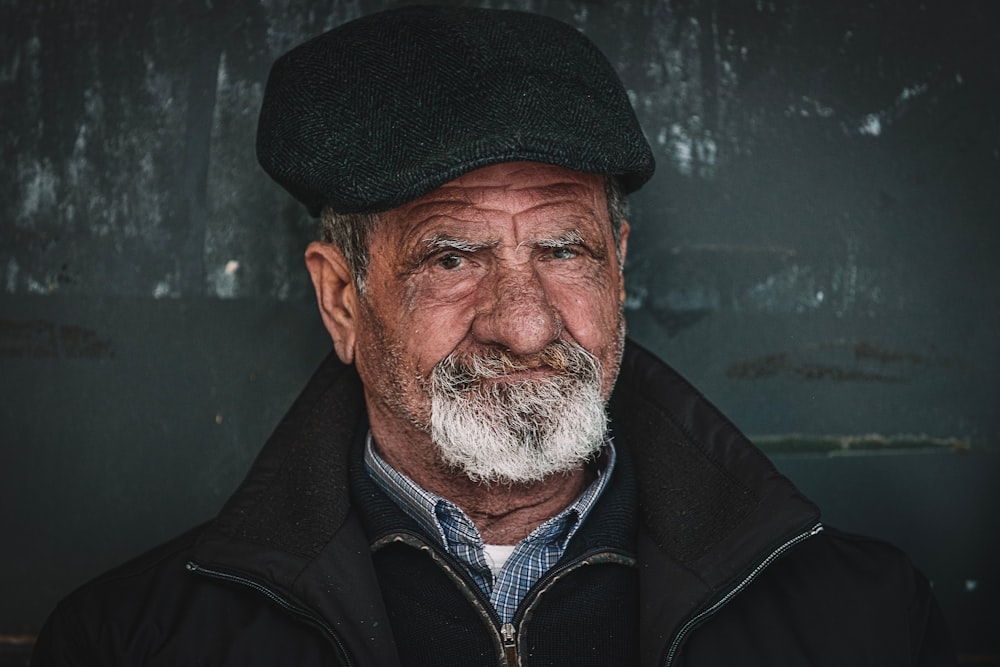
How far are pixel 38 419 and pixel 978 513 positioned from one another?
2.55 meters

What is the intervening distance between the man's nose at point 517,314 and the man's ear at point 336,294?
0.36 m

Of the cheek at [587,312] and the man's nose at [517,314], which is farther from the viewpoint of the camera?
the cheek at [587,312]

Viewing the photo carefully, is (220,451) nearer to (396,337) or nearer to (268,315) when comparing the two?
(268,315)

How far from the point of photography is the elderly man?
2104mm

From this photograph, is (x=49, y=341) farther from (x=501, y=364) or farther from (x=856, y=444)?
(x=856, y=444)

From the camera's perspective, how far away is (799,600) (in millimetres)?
2227

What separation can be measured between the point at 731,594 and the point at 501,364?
631 mm

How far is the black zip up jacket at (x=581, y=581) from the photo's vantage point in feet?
6.89

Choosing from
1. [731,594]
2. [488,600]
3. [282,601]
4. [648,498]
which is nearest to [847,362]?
[648,498]

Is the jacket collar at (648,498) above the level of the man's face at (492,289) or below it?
below

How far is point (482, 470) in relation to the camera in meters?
2.27

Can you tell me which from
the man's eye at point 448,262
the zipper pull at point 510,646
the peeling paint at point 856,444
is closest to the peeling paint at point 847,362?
the peeling paint at point 856,444

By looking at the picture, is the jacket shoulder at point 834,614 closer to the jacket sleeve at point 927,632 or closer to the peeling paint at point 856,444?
the jacket sleeve at point 927,632

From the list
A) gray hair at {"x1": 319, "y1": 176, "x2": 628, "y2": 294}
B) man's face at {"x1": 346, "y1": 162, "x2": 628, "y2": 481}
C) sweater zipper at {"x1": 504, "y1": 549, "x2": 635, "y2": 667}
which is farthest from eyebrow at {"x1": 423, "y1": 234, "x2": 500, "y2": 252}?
sweater zipper at {"x1": 504, "y1": 549, "x2": 635, "y2": 667}
